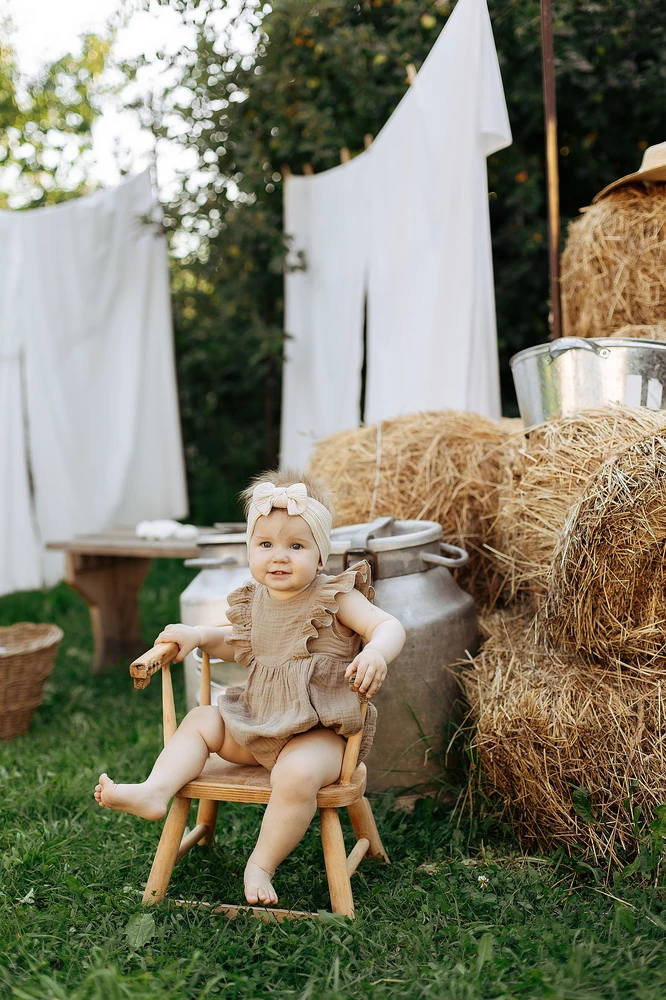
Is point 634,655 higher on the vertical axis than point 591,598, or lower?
lower

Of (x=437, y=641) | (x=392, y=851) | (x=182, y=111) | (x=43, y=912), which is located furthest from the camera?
(x=182, y=111)

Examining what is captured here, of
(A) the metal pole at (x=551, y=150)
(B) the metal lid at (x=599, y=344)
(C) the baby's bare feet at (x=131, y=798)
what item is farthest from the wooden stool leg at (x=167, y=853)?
(A) the metal pole at (x=551, y=150)

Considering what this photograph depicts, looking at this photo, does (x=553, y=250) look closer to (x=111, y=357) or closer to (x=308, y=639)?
(x=308, y=639)

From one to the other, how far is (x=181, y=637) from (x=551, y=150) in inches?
88.7

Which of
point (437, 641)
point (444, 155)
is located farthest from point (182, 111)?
point (437, 641)

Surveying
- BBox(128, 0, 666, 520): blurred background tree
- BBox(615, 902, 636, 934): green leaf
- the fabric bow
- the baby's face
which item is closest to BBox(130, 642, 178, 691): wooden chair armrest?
the baby's face

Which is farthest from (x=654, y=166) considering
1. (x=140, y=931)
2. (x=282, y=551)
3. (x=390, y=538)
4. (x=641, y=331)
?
(x=140, y=931)

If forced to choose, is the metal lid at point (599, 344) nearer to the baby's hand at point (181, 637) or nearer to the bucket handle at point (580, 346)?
the bucket handle at point (580, 346)

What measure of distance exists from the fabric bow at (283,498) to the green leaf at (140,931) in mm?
882

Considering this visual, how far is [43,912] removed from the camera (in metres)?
2.00

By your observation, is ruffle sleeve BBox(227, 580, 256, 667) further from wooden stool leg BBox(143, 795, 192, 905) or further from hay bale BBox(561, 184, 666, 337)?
hay bale BBox(561, 184, 666, 337)

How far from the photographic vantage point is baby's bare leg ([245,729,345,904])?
185 centimetres

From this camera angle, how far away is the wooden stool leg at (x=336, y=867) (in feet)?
6.21

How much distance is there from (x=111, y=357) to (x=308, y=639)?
433cm
